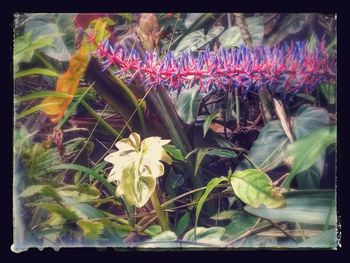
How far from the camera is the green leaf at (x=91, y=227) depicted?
259 cm

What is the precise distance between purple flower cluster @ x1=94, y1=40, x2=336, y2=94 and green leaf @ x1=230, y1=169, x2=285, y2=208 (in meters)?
0.46

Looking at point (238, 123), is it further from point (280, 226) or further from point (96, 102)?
point (96, 102)

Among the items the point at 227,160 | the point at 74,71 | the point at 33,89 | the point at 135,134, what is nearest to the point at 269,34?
the point at 227,160

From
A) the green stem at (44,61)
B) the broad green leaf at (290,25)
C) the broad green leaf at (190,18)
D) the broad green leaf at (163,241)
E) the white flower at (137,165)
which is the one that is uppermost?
the broad green leaf at (190,18)

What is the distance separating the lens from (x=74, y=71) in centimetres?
256

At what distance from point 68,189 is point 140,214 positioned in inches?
16.1

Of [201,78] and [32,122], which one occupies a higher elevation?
[201,78]

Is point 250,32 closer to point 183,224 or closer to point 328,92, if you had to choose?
point 328,92

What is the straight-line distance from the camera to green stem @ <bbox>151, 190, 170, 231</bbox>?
256 centimetres

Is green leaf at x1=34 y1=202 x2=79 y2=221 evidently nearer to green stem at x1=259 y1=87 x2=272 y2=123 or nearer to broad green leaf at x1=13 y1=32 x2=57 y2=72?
broad green leaf at x1=13 y1=32 x2=57 y2=72

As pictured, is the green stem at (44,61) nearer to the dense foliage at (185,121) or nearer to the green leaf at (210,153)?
the dense foliage at (185,121)

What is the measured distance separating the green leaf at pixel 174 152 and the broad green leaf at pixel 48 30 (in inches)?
28.4

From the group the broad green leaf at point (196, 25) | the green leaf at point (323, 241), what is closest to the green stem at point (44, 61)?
the broad green leaf at point (196, 25)

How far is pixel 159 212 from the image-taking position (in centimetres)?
257
